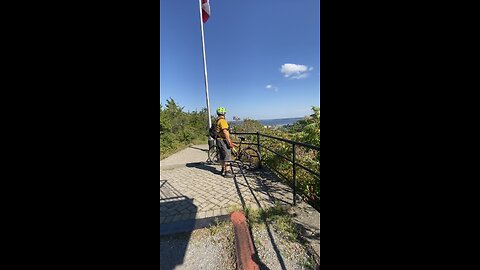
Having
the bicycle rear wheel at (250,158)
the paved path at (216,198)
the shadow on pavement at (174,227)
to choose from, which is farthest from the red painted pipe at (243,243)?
the bicycle rear wheel at (250,158)

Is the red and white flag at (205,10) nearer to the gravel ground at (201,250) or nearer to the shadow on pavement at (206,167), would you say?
the shadow on pavement at (206,167)

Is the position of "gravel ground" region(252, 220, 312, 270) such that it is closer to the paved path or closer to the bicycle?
the paved path

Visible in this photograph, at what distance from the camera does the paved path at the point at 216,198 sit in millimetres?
3180

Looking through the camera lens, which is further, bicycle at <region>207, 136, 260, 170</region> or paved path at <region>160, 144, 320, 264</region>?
bicycle at <region>207, 136, 260, 170</region>

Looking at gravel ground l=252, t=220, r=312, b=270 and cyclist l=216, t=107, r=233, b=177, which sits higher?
cyclist l=216, t=107, r=233, b=177

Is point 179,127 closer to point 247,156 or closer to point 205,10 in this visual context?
point 205,10

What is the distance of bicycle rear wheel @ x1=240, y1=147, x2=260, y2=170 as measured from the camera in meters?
6.14

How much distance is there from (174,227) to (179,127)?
1323 cm

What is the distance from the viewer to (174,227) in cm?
310

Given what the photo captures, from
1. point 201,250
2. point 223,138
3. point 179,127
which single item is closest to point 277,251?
point 201,250

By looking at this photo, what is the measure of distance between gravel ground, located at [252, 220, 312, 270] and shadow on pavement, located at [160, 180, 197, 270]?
2.95 feet

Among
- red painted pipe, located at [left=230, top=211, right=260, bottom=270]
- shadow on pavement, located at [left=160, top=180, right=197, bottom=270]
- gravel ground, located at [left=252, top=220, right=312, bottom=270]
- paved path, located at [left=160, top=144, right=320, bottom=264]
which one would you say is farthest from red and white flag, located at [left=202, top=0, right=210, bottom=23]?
gravel ground, located at [left=252, top=220, right=312, bottom=270]
